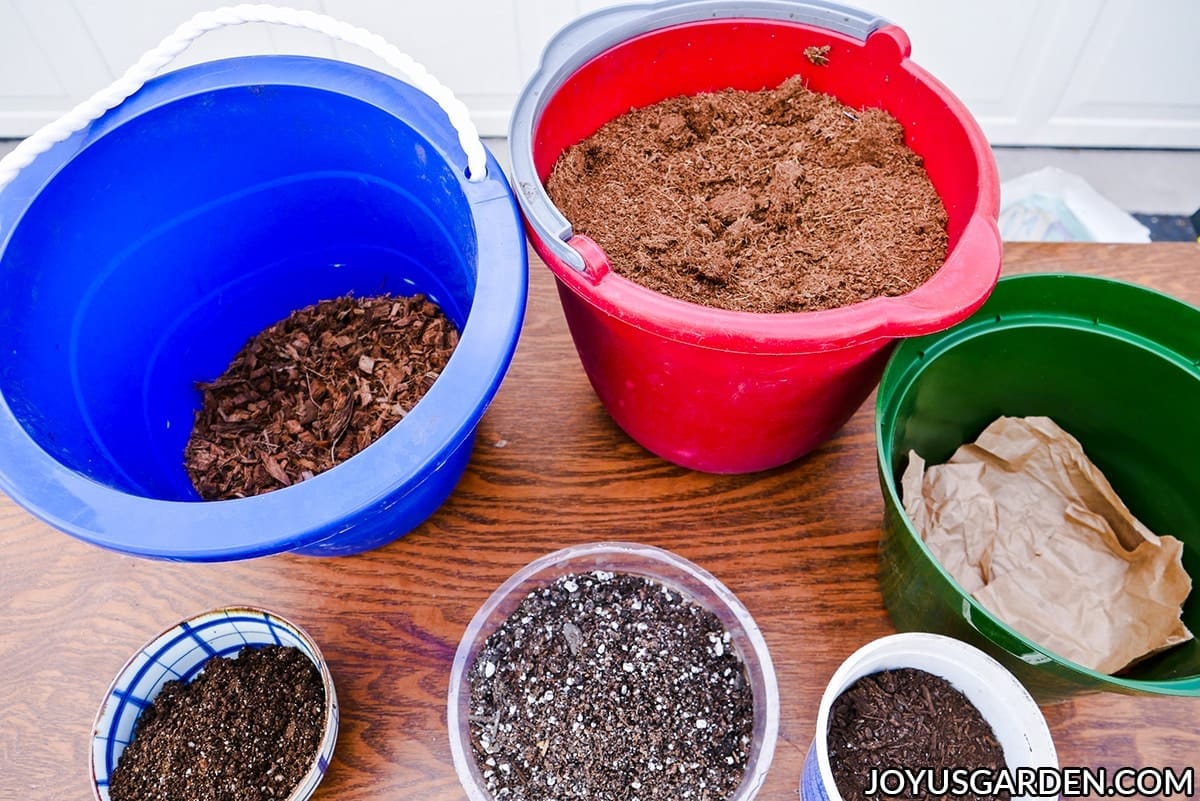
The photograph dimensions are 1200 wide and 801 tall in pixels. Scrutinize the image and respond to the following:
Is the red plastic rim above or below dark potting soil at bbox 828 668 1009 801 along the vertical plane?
above

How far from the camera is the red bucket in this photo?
549 mm

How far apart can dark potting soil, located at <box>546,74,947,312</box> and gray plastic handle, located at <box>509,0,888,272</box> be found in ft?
→ 0.15

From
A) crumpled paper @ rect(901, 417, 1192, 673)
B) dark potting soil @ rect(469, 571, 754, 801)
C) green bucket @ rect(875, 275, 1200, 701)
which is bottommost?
dark potting soil @ rect(469, 571, 754, 801)

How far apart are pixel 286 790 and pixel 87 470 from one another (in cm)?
28

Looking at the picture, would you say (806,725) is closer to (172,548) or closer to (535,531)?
(535,531)

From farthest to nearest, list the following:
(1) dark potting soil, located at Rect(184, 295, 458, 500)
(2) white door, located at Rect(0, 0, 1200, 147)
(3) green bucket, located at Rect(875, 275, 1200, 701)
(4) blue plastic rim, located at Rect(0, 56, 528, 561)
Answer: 1. (2) white door, located at Rect(0, 0, 1200, 147)
2. (1) dark potting soil, located at Rect(184, 295, 458, 500)
3. (3) green bucket, located at Rect(875, 275, 1200, 701)
4. (4) blue plastic rim, located at Rect(0, 56, 528, 561)

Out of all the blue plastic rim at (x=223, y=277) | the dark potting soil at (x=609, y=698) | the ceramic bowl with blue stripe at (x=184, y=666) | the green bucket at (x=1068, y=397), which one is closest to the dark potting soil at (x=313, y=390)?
the blue plastic rim at (x=223, y=277)

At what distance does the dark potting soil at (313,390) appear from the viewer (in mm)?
750

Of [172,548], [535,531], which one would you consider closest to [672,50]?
[535,531]

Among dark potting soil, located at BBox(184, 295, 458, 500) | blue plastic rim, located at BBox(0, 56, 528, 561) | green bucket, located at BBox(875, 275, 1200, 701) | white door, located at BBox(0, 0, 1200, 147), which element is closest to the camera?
blue plastic rim, located at BBox(0, 56, 528, 561)

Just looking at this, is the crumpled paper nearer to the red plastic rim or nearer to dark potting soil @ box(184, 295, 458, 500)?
the red plastic rim

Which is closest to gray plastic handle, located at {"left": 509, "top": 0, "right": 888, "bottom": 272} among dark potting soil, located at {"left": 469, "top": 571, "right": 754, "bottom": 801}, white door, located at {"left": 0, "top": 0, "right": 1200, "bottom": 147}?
dark potting soil, located at {"left": 469, "top": 571, "right": 754, "bottom": 801}

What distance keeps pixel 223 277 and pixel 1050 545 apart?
83cm

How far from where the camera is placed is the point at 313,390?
802 mm
